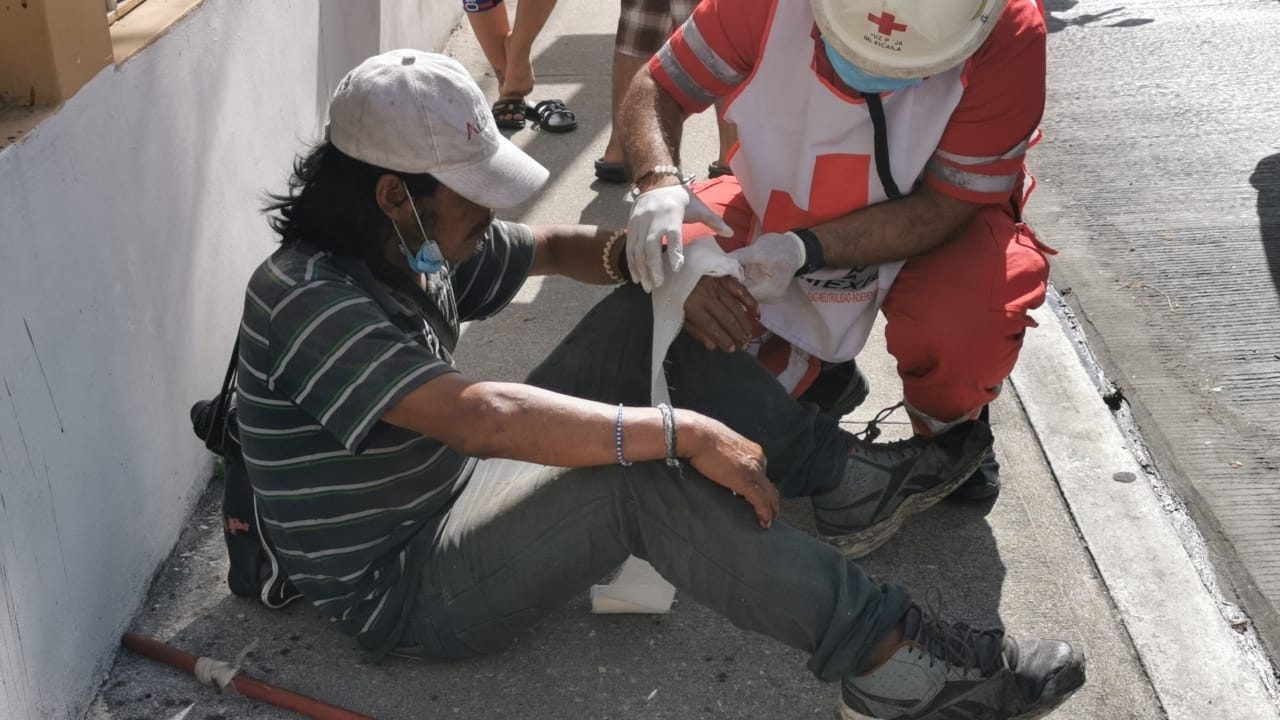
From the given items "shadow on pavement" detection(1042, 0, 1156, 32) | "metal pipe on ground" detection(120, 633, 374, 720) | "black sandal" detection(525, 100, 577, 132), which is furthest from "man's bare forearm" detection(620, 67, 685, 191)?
"shadow on pavement" detection(1042, 0, 1156, 32)

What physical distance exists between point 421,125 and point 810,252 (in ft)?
3.12

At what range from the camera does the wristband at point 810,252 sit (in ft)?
8.80

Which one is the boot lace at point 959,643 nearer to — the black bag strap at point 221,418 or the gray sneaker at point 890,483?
the gray sneaker at point 890,483

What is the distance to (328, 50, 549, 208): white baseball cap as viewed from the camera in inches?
80.0

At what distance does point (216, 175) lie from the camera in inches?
114

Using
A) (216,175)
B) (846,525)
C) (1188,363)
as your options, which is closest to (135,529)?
(216,175)

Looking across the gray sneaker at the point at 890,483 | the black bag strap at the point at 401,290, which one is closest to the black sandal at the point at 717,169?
the gray sneaker at the point at 890,483

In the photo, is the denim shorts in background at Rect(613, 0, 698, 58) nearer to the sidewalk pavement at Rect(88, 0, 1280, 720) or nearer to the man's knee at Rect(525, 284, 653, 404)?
the sidewalk pavement at Rect(88, 0, 1280, 720)

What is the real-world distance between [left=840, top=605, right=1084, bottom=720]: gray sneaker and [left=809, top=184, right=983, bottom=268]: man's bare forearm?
Result: 0.83m

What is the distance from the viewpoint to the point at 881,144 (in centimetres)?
267

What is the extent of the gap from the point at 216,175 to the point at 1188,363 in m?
2.54

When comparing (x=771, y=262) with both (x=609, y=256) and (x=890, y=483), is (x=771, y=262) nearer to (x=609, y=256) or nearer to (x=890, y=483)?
(x=609, y=256)

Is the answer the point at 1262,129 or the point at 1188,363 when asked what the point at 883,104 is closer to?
the point at 1188,363

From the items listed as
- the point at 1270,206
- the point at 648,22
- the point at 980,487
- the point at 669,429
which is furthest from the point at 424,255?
the point at 1270,206
